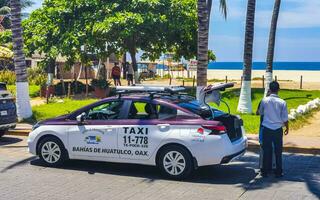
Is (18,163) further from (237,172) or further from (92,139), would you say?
(237,172)

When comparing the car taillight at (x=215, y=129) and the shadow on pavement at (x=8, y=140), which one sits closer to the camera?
the car taillight at (x=215, y=129)

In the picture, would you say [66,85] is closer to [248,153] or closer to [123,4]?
[123,4]

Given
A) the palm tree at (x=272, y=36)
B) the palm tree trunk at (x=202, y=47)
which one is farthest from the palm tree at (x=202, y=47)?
the palm tree at (x=272, y=36)

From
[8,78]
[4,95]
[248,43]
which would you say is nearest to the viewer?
[4,95]

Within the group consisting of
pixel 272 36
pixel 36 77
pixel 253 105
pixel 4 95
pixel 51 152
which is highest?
pixel 272 36

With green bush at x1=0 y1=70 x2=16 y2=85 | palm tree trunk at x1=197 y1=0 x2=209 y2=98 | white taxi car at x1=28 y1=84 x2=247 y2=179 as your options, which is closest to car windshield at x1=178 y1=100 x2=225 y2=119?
white taxi car at x1=28 y1=84 x2=247 y2=179

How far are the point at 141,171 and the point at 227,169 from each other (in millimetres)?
1686

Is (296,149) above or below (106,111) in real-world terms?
below

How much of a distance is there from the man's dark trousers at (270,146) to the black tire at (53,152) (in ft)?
12.5

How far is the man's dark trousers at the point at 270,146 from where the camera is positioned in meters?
8.86

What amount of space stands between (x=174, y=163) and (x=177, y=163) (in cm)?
6

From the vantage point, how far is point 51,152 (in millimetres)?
9883

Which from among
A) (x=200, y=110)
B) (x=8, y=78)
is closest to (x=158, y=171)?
(x=200, y=110)

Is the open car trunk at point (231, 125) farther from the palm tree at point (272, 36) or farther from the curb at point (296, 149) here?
the palm tree at point (272, 36)
